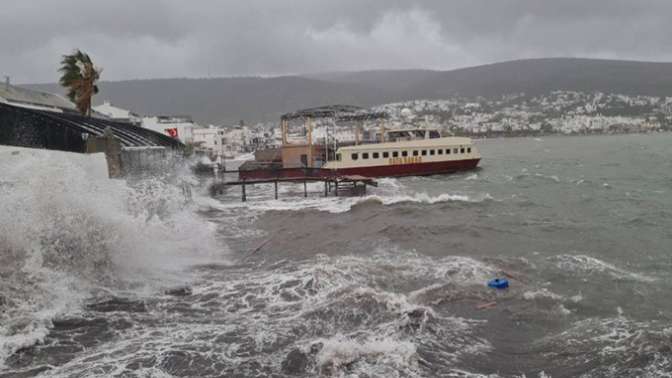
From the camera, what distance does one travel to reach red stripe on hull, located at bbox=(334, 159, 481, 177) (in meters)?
44.5

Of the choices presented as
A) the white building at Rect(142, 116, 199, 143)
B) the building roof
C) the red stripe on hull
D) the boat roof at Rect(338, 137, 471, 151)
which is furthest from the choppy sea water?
the white building at Rect(142, 116, 199, 143)

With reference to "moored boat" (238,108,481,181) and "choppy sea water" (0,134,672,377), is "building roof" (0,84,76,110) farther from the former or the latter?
"choppy sea water" (0,134,672,377)

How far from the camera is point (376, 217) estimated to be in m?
24.3

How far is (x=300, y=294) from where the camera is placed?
472 inches

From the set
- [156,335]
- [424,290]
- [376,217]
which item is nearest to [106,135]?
[156,335]

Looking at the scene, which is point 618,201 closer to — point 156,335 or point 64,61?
point 156,335

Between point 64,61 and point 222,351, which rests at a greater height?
point 64,61

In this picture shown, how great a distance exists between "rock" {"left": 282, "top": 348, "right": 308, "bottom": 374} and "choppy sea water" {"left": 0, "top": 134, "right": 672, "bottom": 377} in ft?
0.11

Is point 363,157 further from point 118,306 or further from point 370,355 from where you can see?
point 370,355

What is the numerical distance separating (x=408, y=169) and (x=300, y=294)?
116ft

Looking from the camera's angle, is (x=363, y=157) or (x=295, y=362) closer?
(x=295, y=362)

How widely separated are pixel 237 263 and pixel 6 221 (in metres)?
6.27

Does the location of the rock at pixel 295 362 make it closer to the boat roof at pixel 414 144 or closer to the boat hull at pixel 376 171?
the boat hull at pixel 376 171

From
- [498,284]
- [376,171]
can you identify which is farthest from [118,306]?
[376,171]
